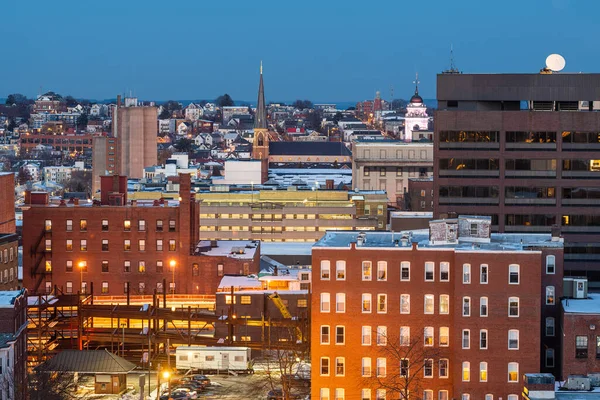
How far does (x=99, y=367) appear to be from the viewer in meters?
90.5

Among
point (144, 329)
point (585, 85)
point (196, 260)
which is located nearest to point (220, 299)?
point (144, 329)

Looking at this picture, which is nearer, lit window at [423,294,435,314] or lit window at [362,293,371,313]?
lit window at [423,294,435,314]

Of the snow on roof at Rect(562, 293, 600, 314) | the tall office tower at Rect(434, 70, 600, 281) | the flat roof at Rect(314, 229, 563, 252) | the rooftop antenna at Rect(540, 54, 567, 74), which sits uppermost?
the rooftop antenna at Rect(540, 54, 567, 74)

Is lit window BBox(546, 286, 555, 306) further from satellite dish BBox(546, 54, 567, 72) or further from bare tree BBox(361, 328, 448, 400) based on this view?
satellite dish BBox(546, 54, 567, 72)

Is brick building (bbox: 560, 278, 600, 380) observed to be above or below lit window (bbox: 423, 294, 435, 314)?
below

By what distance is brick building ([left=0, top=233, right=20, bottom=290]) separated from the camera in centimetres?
11550

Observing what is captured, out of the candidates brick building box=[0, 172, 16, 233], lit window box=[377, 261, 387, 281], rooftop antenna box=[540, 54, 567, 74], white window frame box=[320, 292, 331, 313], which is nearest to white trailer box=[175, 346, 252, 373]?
white window frame box=[320, 292, 331, 313]

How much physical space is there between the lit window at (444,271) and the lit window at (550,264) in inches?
262

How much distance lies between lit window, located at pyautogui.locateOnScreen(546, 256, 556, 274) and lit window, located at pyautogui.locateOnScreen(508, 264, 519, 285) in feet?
13.9

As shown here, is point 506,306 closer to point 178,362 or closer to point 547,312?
point 547,312

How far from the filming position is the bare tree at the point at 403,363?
82938mm

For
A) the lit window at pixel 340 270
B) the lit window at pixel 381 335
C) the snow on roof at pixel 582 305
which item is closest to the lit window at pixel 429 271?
the lit window at pixel 381 335

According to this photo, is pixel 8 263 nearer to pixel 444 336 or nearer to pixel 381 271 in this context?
pixel 381 271

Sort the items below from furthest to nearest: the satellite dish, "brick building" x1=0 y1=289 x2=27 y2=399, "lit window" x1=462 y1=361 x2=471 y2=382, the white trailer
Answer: the satellite dish < the white trailer < "lit window" x1=462 y1=361 x2=471 y2=382 < "brick building" x1=0 y1=289 x2=27 y2=399
